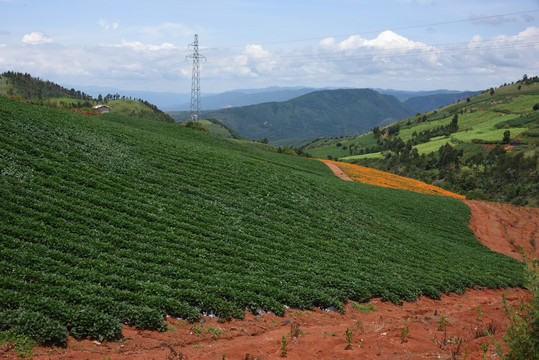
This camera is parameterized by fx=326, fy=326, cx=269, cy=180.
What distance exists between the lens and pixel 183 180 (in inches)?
912

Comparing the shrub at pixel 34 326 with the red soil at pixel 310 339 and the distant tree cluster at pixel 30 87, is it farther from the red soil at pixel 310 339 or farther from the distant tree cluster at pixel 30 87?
the distant tree cluster at pixel 30 87

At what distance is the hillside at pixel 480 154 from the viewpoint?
99188 millimetres

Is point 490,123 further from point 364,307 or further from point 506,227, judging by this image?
point 364,307

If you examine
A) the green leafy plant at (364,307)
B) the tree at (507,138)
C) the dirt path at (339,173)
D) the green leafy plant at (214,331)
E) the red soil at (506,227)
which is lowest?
the red soil at (506,227)

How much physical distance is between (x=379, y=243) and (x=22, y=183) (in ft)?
72.1

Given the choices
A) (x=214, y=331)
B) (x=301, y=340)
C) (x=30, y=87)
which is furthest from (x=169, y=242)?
(x=30, y=87)

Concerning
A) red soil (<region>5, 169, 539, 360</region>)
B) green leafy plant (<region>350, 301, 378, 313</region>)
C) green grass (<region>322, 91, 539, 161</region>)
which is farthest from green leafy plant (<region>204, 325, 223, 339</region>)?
green grass (<region>322, 91, 539, 161</region>)

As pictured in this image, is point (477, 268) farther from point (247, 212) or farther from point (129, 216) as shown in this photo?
point (129, 216)

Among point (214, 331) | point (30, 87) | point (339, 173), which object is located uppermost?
point (30, 87)

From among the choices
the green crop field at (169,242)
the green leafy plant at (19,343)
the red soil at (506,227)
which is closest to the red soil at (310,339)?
the green leafy plant at (19,343)

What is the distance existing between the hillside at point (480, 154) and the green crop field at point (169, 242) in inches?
2013

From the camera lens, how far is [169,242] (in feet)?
50.3

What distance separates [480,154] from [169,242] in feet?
447

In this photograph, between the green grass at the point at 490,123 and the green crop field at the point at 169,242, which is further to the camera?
the green grass at the point at 490,123
